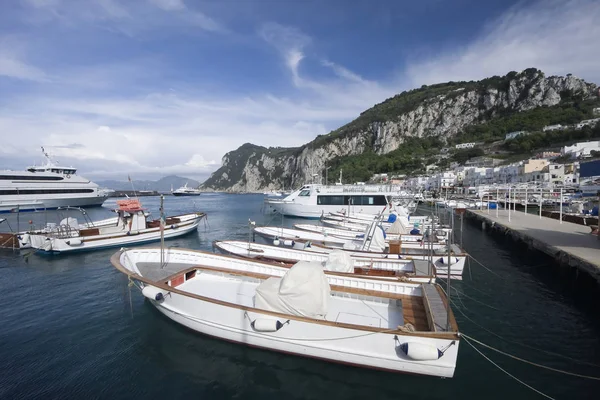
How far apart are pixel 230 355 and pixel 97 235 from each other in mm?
18663

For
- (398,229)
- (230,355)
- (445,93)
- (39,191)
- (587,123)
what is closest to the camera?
(230,355)

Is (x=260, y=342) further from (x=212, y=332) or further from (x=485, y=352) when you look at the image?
(x=485, y=352)

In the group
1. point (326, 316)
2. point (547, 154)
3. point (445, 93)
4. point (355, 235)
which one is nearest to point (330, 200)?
point (355, 235)

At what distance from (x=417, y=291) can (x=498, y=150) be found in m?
115

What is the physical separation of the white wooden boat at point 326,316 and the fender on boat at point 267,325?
0.08 ft

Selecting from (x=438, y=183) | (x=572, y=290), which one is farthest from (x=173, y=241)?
(x=438, y=183)

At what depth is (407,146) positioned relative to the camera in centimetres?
12450

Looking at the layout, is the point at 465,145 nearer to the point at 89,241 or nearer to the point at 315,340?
the point at 89,241

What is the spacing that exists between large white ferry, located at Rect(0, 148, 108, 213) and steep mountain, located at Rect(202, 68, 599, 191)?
2793 inches

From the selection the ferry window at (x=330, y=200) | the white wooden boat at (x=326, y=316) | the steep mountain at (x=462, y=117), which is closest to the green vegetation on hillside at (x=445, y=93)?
the steep mountain at (x=462, y=117)

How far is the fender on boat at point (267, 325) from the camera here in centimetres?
649

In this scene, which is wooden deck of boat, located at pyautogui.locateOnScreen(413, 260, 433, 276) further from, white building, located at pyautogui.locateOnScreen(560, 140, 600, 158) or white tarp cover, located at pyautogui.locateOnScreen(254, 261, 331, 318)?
white building, located at pyautogui.locateOnScreen(560, 140, 600, 158)

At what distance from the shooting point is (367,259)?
12.5 metres

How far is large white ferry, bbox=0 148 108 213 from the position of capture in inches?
1961
